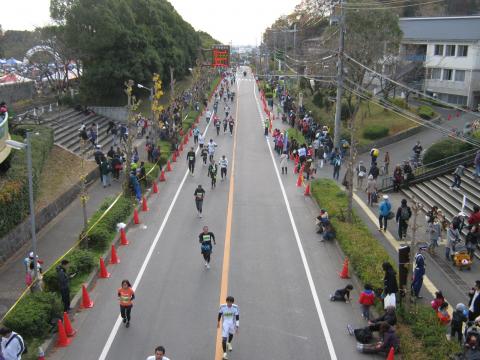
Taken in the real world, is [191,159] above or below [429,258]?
above

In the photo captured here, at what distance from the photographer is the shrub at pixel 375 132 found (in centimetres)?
3456

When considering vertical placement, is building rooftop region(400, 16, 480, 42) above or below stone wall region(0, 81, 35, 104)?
above

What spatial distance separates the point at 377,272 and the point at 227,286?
4.00 meters

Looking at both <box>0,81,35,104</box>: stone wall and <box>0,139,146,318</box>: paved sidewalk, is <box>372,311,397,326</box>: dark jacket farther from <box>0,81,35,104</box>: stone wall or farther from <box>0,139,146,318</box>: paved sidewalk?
<box>0,81,35,104</box>: stone wall

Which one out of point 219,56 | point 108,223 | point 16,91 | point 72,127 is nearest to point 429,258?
point 108,223

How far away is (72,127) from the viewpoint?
33.2m

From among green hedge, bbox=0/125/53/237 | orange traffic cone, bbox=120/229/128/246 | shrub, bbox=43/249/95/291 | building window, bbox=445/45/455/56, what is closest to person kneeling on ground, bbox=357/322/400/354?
shrub, bbox=43/249/95/291

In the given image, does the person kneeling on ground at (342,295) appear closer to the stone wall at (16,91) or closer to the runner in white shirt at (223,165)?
the runner in white shirt at (223,165)

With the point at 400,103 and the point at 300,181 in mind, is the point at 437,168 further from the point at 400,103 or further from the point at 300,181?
the point at 400,103

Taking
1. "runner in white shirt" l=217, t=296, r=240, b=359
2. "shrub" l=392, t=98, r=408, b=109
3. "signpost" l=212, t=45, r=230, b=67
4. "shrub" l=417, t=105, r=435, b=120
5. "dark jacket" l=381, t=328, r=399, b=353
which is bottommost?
"dark jacket" l=381, t=328, r=399, b=353

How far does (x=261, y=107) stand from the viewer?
59656 mm

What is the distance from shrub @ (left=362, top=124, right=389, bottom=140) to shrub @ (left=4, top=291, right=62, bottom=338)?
88.4ft

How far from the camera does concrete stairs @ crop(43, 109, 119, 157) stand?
29.4 metres

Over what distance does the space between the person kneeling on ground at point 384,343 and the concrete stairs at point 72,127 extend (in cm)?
2144
